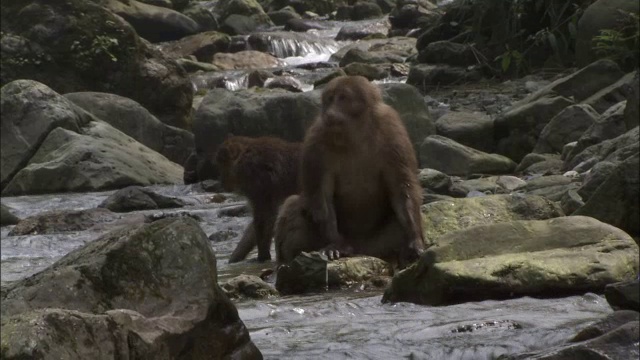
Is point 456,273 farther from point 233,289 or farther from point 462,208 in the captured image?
point 462,208

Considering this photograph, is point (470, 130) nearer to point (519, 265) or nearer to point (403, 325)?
point (519, 265)

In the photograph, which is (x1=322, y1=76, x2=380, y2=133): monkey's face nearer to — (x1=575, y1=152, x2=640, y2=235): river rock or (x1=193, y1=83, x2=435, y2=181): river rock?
(x1=575, y1=152, x2=640, y2=235): river rock

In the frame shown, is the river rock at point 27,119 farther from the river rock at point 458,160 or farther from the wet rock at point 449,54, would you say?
the wet rock at point 449,54

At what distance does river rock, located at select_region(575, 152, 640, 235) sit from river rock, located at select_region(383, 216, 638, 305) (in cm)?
93

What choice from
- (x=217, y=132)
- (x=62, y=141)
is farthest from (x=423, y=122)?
(x=62, y=141)

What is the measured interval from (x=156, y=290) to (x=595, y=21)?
39.8 feet

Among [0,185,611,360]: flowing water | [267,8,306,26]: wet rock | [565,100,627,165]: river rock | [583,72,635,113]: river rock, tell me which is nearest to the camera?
[0,185,611,360]: flowing water

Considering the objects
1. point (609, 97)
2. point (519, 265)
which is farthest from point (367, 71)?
point (519, 265)

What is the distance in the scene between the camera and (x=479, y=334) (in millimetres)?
5066

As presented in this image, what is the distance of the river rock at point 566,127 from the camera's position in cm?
1272

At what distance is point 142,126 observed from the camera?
1717 centimetres

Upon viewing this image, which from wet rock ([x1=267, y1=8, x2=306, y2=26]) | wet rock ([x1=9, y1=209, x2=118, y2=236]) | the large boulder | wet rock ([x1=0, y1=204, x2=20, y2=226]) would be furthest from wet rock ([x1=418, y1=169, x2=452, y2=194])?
wet rock ([x1=267, y1=8, x2=306, y2=26])

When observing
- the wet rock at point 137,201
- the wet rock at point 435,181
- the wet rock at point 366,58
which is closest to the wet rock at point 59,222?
the wet rock at point 137,201

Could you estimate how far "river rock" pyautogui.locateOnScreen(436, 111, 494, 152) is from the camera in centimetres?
1405
